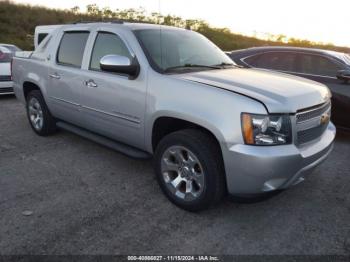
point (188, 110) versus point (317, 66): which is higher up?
point (317, 66)

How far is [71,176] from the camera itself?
157 inches

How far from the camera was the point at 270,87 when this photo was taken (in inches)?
119

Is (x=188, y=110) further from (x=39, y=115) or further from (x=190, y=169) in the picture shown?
(x=39, y=115)

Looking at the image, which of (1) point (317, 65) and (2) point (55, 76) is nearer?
(2) point (55, 76)

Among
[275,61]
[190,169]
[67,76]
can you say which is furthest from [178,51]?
A: [275,61]

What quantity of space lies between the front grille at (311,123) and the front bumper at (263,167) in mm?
133

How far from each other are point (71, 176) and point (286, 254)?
2.56 m

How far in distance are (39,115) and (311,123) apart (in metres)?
4.15

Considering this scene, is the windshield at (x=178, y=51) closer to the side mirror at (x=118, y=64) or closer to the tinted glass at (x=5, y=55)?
the side mirror at (x=118, y=64)

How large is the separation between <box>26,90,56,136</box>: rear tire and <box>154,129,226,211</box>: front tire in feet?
8.49

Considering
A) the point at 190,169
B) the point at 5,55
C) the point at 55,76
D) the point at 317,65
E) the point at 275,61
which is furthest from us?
the point at 5,55

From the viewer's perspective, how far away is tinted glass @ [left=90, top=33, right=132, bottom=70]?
12.3 ft

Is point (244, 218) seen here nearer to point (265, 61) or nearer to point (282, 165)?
point (282, 165)

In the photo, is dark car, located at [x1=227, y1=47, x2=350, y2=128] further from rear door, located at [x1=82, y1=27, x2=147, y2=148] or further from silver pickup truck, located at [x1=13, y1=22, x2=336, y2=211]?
rear door, located at [x1=82, y1=27, x2=147, y2=148]
